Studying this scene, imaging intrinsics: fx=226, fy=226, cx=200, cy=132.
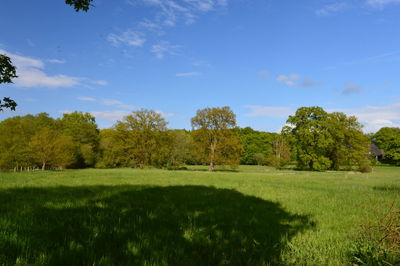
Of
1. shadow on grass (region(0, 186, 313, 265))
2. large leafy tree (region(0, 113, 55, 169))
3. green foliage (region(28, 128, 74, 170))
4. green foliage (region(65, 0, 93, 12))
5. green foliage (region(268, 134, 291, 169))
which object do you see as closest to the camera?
shadow on grass (region(0, 186, 313, 265))

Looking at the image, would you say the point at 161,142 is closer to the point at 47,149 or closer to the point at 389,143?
the point at 47,149

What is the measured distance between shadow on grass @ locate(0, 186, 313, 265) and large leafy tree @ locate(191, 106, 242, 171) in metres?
45.7

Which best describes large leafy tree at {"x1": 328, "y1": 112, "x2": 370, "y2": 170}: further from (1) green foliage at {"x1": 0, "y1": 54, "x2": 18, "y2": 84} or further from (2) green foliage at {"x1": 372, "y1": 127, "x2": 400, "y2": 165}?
(1) green foliage at {"x1": 0, "y1": 54, "x2": 18, "y2": 84}

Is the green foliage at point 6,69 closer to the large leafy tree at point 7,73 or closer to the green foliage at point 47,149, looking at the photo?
the large leafy tree at point 7,73

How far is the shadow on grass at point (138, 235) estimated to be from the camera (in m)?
3.33

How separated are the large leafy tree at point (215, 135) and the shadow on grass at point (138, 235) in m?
45.7

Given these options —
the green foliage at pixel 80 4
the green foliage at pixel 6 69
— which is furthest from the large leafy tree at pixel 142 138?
the green foliage at pixel 80 4

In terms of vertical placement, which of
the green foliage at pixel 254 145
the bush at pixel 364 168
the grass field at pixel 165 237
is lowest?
the bush at pixel 364 168

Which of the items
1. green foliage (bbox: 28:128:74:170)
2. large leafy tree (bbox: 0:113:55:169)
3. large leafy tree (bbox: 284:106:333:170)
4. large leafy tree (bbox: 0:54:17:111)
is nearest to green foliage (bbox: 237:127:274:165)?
large leafy tree (bbox: 284:106:333:170)

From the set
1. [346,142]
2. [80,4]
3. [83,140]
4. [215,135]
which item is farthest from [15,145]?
[346,142]

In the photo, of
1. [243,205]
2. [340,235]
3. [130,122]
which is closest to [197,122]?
[130,122]

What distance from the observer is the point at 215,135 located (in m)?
53.8

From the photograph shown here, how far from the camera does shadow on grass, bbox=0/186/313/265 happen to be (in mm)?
3332

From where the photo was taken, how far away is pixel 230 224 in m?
5.85
